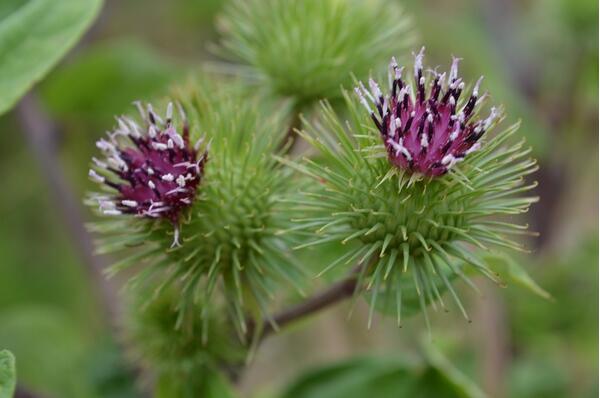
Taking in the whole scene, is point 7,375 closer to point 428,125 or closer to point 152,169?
point 152,169

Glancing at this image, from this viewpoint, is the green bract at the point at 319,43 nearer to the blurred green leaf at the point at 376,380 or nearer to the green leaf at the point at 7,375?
the blurred green leaf at the point at 376,380

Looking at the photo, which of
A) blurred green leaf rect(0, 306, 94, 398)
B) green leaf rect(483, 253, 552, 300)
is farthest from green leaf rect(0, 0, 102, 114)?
blurred green leaf rect(0, 306, 94, 398)

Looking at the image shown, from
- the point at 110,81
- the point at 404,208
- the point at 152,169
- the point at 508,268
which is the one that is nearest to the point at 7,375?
the point at 152,169

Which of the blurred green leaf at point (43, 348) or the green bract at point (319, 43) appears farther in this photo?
the blurred green leaf at point (43, 348)

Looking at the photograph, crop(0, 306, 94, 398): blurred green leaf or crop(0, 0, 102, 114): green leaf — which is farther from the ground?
crop(0, 0, 102, 114): green leaf

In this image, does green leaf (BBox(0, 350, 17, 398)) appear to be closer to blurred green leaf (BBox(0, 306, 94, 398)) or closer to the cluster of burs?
the cluster of burs

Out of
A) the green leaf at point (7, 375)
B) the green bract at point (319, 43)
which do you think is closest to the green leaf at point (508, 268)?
the green bract at point (319, 43)

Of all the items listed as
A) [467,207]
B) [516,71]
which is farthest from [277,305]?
[516,71]
